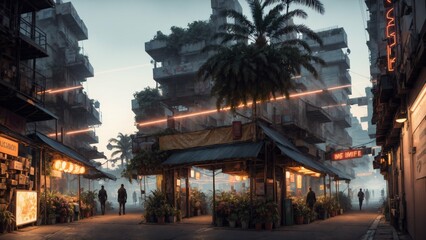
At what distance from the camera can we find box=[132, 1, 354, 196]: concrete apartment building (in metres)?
45.4

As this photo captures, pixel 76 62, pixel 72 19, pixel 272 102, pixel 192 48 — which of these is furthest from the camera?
pixel 192 48

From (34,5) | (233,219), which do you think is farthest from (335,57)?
(233,219)

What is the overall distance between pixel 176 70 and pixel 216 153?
130ft

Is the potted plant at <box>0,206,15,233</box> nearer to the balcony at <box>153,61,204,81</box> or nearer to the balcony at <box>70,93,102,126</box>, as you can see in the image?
the balcony at <box>70,93,102,126</box>

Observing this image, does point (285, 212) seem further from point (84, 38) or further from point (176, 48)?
point (84, 38)

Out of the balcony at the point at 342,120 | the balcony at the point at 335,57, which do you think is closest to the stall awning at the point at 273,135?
the balcony at the point at 342,120

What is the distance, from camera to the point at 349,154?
128ft

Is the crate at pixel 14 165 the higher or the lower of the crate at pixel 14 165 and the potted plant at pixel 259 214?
the higher

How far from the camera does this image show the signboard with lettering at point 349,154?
38.3m

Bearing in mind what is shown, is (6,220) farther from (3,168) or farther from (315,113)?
(315,113)

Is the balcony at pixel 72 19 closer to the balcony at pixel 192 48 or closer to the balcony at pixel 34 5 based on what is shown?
the balcony at pixel 192 48

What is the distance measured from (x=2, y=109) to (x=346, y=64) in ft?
213

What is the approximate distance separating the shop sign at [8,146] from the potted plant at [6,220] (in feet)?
7.68

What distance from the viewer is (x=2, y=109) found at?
21109 mm
